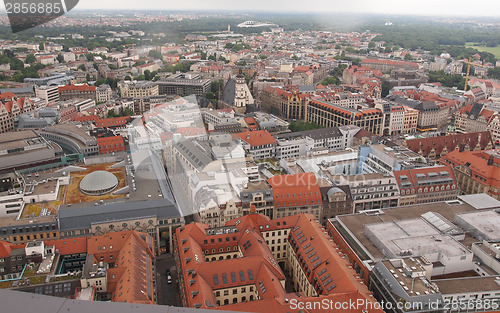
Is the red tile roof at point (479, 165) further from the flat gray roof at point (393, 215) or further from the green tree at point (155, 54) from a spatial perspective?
the green tree at point (155, 54)

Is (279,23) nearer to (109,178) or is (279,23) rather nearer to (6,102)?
(6,102)

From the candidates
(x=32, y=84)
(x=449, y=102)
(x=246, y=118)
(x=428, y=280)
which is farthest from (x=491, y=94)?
(x=32, y=84)

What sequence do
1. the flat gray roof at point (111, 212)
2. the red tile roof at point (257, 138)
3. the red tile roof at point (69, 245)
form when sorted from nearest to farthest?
the red tile roof at point (69, 245), the flat gray roof at point (111, 212), the red tile roof at point (257, 138)

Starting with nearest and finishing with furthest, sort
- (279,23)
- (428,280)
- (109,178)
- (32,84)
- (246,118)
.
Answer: (428,280)
(109,178)
(246,118)
(32,84)
(279,23)

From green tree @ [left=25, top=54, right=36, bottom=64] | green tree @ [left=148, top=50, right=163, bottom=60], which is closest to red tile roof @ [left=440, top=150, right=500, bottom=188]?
green tree @ [left=148, top=50, right=163, bottom=60]

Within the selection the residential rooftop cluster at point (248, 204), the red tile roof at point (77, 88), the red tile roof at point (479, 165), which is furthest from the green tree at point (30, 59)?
the red tile roof at point (479, 165)

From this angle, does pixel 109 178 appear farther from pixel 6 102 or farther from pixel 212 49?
pixel 212 49

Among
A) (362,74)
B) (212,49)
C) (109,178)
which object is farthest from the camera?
(212,49)


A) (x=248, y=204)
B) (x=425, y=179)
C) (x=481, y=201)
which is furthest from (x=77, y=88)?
(x=481, y=201)

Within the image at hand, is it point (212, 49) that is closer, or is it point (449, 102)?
point (449, 102)
